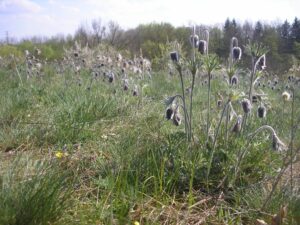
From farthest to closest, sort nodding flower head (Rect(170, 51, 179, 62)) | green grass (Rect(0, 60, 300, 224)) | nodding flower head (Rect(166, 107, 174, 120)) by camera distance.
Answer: nodding flower head (Rect(166, 107, 174, 120)), nodding flower head (Rect(170, 51, 179, 62)), green grass (Rect(0, 60, 300, 224))

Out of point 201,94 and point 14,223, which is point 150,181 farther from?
point 201,94

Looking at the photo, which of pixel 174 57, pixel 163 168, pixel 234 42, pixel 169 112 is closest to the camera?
pixel 163 168

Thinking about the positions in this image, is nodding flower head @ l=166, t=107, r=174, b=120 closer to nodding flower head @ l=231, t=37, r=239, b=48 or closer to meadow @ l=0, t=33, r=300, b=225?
meadow @ l=0, t=33, r=300, b=225

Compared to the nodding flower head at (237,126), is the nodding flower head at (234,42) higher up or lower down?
higher up

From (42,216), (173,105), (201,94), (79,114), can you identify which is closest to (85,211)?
(42,216)

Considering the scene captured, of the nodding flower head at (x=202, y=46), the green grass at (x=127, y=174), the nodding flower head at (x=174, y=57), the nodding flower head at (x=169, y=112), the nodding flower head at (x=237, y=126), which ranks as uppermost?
the nodding flower head at (x=202, y=46)

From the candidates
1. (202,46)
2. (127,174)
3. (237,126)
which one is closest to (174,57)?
(202,46)

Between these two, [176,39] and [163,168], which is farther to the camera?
[176,39]

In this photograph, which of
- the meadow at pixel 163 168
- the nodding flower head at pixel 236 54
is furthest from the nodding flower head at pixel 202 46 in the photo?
the nodding flower head at pixel 236 54

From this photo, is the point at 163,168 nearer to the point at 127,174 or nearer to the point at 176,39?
the point at 127,174

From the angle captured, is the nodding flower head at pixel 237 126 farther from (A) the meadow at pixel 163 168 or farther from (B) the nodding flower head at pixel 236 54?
(B) the nodding flower head at pixel 236 54

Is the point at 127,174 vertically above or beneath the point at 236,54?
Result: beneath

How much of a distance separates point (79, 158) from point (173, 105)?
0.85m

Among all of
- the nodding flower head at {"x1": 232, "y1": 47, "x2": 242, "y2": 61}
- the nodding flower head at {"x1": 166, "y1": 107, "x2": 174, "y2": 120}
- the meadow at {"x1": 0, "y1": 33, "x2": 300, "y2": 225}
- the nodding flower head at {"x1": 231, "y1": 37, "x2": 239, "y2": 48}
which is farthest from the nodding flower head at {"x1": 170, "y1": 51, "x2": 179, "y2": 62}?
the nodding flower head at {"x1": 231, "y1": 37, "x2": 239, "y2": 48}
